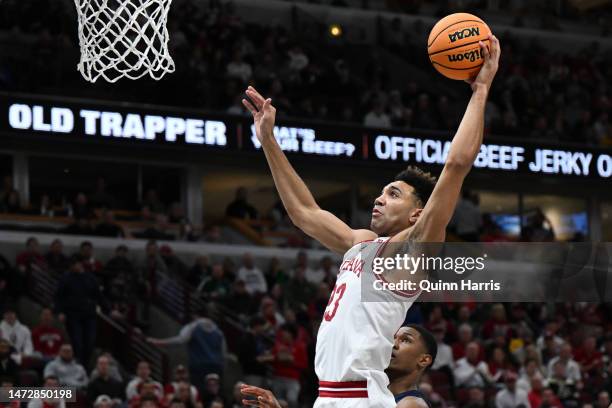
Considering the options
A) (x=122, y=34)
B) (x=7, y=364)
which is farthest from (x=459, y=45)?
(x=7, y=364)

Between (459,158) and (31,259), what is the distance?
1135cm

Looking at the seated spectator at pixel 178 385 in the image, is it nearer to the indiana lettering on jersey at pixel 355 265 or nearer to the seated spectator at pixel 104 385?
the seated spectator at pixel 104 385

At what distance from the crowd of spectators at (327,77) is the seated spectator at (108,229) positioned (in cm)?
201

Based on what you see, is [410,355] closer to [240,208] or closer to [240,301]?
[240,301]

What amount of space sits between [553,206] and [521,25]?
167 inches

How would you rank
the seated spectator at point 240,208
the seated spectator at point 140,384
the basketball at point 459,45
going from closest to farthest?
the basketball at point 459,45, the seated spectator at point 140,384, the seated spectator at point 240,208

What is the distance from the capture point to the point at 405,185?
19.1ft

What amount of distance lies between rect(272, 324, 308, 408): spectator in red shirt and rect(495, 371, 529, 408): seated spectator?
7.76 feet

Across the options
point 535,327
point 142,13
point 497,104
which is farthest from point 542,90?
point 142,13

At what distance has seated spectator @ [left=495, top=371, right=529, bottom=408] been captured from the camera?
49.4ft

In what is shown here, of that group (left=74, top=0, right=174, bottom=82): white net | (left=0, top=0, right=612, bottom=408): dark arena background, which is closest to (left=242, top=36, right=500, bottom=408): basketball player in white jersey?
(left=74, top=0, right=174, bottom=82): white net

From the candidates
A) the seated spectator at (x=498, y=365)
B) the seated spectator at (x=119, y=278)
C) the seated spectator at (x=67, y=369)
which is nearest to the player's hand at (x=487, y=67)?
the seated spectator at (x=67, y=369)

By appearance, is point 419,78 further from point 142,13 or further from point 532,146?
point 142,13

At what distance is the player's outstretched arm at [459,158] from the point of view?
5238 mm
